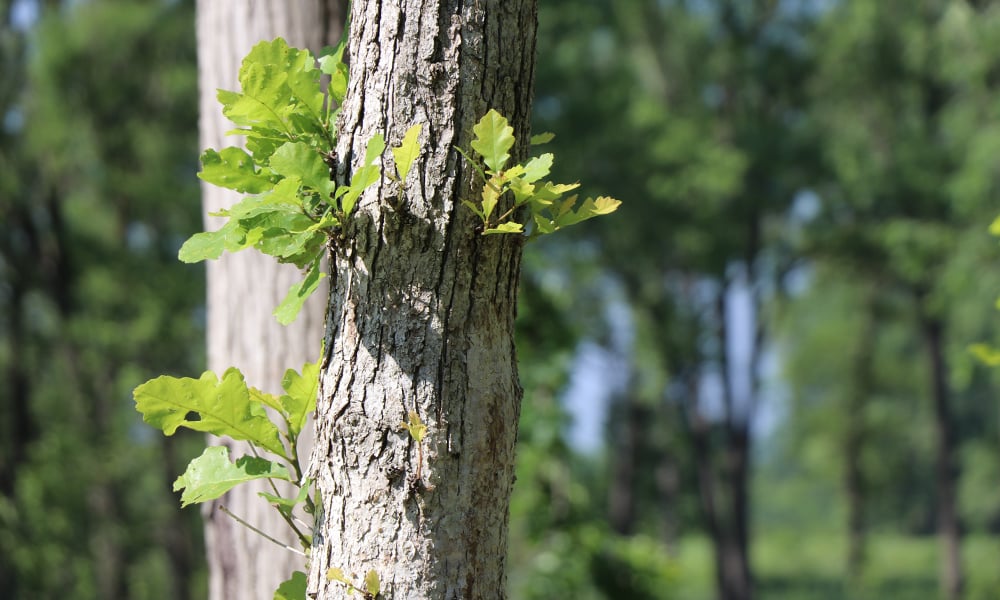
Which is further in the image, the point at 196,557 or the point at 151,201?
the point at 196,557

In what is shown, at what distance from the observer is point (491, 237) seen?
1.33 metres

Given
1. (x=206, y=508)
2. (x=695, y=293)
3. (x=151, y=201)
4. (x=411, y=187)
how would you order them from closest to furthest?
(x=411, y=187)
(x=206, y=508)
(x=151, y=201)
(x=695, y=293)

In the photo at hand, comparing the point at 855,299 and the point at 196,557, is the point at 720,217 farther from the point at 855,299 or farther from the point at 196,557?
the point at 196,557

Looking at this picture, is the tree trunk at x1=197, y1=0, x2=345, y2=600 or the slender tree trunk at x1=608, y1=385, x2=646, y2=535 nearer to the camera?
the tree trunk at x1=197, y1=0, x2=345, y2=600

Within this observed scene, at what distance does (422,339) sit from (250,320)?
4.30 feet

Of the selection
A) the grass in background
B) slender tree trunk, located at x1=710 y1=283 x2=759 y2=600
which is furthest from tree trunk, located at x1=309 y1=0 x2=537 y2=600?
the grass in background

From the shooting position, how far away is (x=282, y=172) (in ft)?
4.27

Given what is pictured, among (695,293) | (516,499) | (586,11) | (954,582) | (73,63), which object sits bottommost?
(954,582)

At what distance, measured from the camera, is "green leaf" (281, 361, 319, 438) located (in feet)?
4.92

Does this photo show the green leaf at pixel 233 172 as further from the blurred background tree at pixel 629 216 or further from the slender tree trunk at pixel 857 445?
the slender tree trunk at pixel 857 445

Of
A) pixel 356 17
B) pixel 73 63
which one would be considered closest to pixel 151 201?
pixel 73 63

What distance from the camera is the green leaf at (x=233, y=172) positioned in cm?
139

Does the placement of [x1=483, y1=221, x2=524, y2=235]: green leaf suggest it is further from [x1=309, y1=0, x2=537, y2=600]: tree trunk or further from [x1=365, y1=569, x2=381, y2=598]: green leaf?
[x1=365, y1=569, x2=381, y2=598]: green leaf

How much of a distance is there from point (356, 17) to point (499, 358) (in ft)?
1.79
